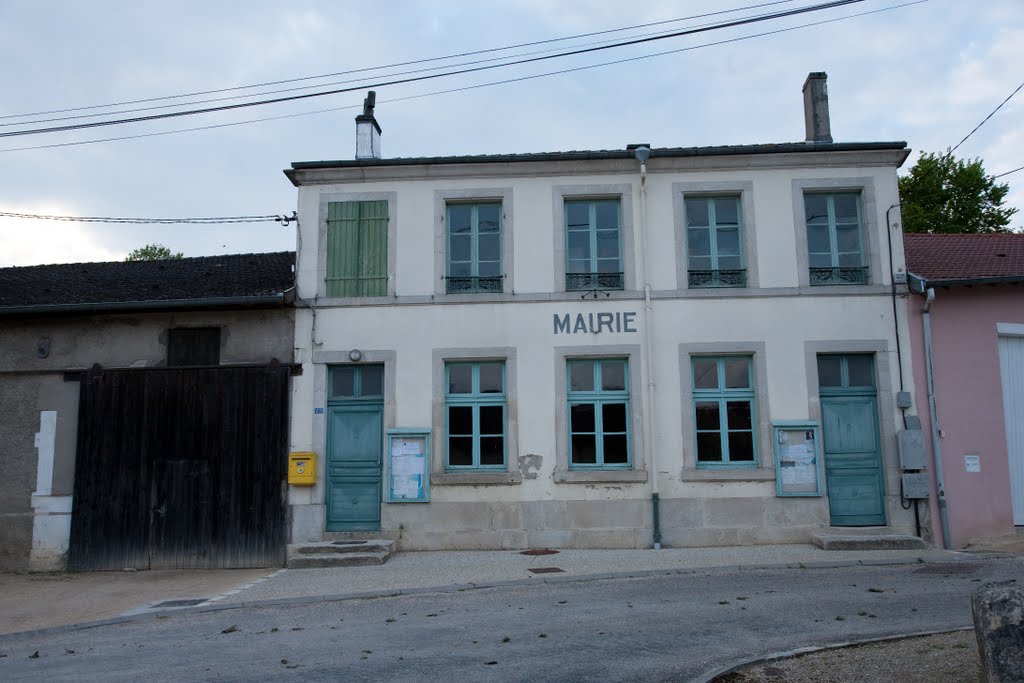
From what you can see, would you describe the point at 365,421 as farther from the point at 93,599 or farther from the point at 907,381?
the point at 907,381

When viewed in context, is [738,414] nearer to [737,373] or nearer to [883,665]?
[737,373]

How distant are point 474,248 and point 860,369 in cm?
619

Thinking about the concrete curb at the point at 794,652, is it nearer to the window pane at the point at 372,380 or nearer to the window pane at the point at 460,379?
the window pane at the point at 460,379

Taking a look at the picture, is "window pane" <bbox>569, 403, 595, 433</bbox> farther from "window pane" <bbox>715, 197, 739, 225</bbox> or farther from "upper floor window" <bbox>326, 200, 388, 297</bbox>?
"window pane" <bbox>715, 197, 739, 225</bbox>

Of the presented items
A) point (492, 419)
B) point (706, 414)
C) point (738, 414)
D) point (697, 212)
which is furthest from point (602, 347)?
point (697, 212)

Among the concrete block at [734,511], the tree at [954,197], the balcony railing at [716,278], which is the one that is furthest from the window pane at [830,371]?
the tree at [954,197]

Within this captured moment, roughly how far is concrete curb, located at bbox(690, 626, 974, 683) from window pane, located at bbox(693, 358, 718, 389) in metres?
6.15

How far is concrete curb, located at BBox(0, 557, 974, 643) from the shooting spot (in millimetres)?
8656

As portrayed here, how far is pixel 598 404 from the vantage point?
1264cm

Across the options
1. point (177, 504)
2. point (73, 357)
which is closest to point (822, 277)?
point (177, 504)

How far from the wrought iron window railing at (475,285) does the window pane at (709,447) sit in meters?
3.86

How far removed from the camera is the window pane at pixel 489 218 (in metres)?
13.2

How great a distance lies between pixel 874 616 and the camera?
24.3ft

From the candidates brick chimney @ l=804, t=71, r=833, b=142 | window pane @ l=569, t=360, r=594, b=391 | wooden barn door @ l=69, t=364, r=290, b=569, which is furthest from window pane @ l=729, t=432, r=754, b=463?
wooden barn door @ l=69, t=364, r=290, b=569
